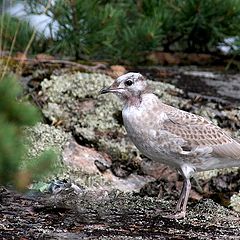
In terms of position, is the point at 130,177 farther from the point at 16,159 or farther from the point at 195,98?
the point at 16,159

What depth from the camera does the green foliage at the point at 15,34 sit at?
242 inches

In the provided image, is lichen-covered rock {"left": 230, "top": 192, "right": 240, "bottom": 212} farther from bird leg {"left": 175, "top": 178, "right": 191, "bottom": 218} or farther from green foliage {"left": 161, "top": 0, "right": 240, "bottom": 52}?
green foliage {"left": 161, "top": 0, "right": 240, "bottom": 52}

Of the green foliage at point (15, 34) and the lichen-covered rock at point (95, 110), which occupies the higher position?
the green foliage at point (15, 34)

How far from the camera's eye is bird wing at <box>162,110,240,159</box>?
443cm

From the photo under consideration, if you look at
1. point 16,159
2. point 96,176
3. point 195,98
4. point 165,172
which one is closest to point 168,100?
point 195,98

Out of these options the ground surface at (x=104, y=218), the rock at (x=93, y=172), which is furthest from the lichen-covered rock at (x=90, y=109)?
the ground surface at (x=104, y=218)

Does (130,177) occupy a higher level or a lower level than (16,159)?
lower

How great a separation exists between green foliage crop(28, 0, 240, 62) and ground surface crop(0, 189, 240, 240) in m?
1.95

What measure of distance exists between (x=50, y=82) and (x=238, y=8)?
5.16 ft

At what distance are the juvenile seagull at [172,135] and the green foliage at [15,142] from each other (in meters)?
1.63

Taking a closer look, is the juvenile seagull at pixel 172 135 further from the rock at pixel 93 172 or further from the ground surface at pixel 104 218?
the rock at pixel 93 172

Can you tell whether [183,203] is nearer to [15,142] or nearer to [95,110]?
[95,110]

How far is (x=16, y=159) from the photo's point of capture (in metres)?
2.65

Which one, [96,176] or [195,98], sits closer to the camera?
[96,176]
